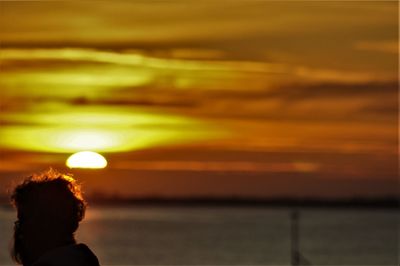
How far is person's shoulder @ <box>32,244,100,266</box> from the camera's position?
4.00m

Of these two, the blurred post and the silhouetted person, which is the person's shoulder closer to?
the silhouetted person

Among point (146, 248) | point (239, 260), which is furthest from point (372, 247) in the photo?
point (239, 260)

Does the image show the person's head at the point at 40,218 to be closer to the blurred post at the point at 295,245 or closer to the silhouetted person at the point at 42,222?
the silhouetted person at the point at 42,222

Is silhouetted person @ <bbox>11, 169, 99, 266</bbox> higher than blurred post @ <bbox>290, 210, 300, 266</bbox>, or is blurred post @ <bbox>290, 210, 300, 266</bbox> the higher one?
blurred post @ <bbox>290, 210, 300, 266</bbox>

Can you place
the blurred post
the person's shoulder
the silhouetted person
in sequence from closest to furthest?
the person's shoulder, the silhouetted person, the blurred post

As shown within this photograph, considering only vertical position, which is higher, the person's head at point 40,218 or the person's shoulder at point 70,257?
Answer: the person's head at point 40,218

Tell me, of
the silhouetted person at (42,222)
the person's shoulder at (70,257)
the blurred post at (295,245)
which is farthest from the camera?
the blurred post at (295,245)

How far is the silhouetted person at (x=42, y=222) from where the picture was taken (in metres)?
4.13

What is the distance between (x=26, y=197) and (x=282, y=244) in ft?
318

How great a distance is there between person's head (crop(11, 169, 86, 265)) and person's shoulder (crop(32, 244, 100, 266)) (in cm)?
7

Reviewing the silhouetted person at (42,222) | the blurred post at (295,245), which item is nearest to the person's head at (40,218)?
the silhouetted person at (42,222)

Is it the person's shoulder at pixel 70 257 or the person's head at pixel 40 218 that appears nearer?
the person's shoulder at pixel 70 257

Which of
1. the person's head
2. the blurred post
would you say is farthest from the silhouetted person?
the blurred post

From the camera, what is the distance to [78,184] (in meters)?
4.36
